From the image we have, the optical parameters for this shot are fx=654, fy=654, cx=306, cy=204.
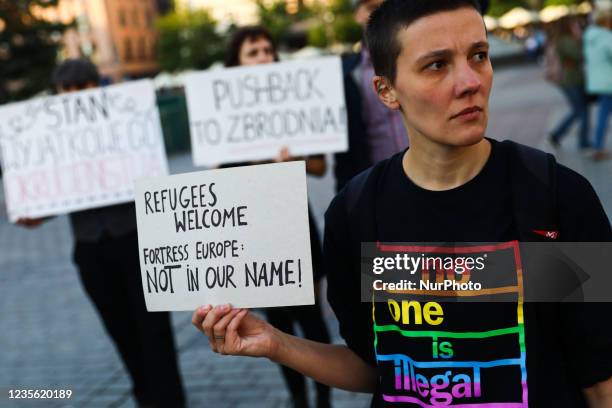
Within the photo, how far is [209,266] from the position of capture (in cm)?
173

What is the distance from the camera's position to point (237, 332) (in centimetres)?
164

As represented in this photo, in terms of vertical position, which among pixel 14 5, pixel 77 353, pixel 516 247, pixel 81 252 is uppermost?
pixel 14 5

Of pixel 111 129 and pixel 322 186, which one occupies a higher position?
pixel 111 129

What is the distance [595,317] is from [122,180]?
286 centimetres

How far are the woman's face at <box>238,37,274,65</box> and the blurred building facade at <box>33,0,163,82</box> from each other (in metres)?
56.4

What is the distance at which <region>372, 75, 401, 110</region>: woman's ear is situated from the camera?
5.24ft

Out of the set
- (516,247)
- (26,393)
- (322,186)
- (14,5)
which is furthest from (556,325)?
(14,5)

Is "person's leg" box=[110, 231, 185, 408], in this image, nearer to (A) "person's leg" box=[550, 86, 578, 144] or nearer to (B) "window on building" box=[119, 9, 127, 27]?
(A) "person's leg" box=[550, 86, 578, 144]

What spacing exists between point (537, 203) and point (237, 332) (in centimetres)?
78

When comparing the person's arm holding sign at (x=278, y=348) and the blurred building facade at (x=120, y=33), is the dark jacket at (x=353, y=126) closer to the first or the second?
the person's arm holding sign at (x=278, y=348)

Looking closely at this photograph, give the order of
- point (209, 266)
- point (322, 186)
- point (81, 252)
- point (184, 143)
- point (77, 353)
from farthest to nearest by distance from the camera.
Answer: point (184, 143)
point (322, 186)
point (77, 353)
point (81, 252)
point (209, 266)

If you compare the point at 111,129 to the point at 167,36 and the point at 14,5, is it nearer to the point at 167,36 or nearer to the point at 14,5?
the point at 14,5

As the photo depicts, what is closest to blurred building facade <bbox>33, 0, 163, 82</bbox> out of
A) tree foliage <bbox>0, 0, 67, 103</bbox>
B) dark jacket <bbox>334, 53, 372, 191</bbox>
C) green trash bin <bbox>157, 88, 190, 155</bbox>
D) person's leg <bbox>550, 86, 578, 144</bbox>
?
green trash bin <bbox>157, 88, 190, 155</bbox>

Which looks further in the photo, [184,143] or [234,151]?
[184,143]
